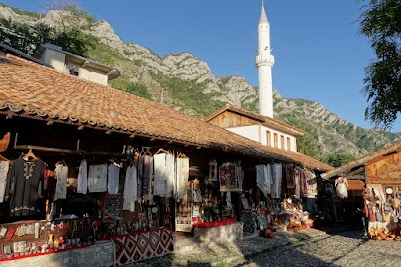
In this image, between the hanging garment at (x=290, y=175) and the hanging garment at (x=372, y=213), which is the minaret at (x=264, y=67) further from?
the hanging garment at (x=372, y=213)

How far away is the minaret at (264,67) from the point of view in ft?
134

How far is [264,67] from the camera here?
140ft

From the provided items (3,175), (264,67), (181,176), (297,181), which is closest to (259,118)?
(297,181)

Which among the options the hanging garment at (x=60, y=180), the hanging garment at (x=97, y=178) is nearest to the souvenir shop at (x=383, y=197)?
the hanging garment at (x=97, y=178)

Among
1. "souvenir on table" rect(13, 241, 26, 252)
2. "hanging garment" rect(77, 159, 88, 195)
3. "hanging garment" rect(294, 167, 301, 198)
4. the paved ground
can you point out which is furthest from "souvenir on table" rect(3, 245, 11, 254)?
"hanging garment" rect(294, 167, 301, 198)

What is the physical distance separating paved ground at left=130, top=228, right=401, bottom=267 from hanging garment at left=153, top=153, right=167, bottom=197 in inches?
74.8

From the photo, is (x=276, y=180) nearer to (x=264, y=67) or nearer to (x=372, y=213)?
(x=372, y=213)

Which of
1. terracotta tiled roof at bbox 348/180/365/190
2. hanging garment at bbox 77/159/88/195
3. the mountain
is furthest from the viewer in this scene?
the mountain

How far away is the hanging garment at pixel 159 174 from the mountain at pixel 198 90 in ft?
128

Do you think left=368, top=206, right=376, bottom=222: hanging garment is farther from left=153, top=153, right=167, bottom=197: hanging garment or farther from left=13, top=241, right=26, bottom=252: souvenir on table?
left=13, top=241, right=26, bottom=252: souvenir on table

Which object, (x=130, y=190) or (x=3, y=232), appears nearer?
(x=3, y=232)

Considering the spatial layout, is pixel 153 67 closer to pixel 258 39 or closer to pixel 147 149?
pixel 258 39

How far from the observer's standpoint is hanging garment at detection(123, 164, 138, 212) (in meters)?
7.77

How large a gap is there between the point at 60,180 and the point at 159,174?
2631 millimetres
